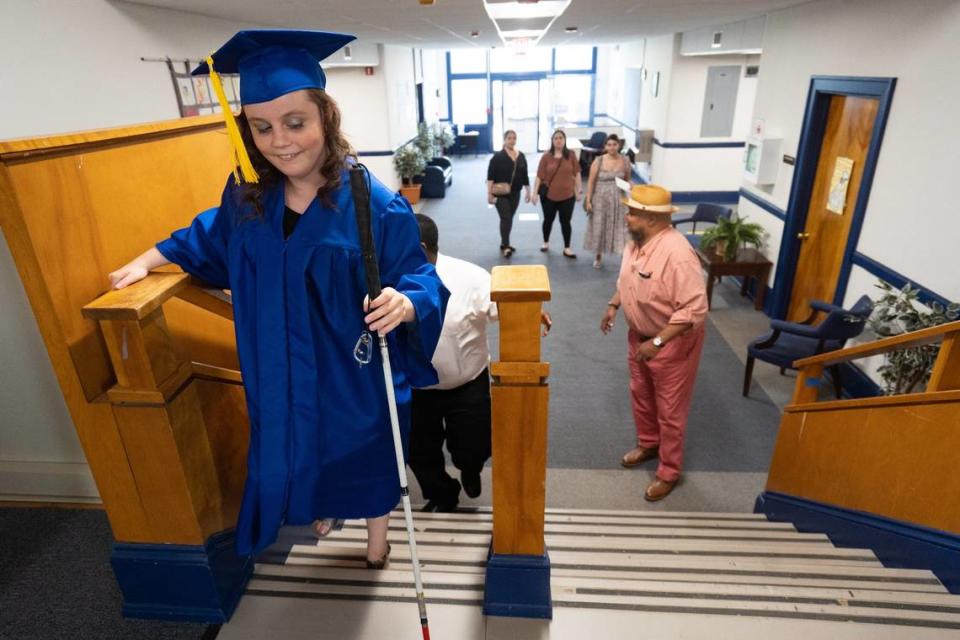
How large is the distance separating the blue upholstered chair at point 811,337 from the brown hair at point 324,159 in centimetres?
324

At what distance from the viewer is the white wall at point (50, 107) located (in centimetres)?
208

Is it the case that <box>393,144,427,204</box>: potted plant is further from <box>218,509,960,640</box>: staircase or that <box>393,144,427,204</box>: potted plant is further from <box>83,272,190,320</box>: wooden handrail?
<box>83,272,190,320</box>: wooden handrail

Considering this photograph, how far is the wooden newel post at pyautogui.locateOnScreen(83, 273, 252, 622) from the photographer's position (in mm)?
1448

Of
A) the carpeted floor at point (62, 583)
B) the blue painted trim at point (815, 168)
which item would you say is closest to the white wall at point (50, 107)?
the carpeted floor at point (62, 583)

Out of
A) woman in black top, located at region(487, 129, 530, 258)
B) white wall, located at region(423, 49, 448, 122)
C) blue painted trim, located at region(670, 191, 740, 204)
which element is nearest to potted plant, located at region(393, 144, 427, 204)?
woman in black top, located at region(487, 129, 530, 258)

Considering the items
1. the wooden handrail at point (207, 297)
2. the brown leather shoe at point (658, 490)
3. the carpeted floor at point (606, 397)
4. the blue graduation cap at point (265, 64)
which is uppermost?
the blue graduation cap at point (265, 64)

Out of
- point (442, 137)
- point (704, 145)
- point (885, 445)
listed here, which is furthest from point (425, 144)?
point (885, 445)

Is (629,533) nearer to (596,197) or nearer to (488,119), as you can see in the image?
(596,197)

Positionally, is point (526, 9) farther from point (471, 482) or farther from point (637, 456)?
point (471, 482)

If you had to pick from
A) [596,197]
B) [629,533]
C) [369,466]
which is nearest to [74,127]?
[369,466]

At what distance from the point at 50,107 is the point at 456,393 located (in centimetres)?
191

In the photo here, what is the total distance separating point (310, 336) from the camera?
4.76ft

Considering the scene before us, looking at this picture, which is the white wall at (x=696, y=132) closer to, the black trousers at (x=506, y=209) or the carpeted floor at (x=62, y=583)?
the black trousers at (x=506, y=209)

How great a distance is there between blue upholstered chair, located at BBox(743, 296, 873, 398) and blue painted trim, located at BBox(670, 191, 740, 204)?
6166mm
